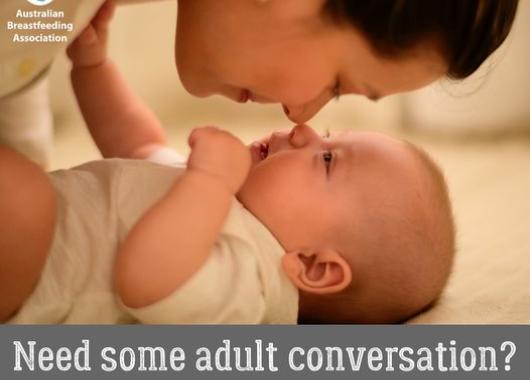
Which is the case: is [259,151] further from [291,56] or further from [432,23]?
[432,23]

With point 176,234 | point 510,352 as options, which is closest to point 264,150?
point 176,234

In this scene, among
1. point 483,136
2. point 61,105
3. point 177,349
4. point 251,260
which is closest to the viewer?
point 177,349

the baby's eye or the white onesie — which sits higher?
the baby's eye

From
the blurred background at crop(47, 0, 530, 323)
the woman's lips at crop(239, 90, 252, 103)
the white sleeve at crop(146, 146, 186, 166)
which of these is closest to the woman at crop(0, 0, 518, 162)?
the woman's lips at crop(239, 90, 252, 103)

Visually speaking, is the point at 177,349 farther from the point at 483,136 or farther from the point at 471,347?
the point at 483,136

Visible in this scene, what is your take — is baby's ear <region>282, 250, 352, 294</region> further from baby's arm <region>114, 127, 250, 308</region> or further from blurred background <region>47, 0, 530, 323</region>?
blurred background <region>47, 0, 530, 323</region>

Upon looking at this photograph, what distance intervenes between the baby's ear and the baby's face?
0.4 inches

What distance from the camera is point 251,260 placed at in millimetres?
753

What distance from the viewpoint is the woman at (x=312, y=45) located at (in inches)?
29.9

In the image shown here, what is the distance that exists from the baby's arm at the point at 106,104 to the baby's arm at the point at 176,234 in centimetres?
29

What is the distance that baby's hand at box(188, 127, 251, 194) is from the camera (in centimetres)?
75

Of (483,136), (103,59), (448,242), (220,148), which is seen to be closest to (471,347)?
(448,242)

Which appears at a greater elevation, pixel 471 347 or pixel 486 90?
pixel 486 90

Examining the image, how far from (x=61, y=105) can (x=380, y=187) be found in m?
0.93
